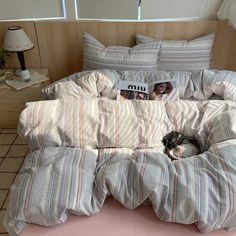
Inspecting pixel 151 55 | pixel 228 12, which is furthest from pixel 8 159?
pixel 228 12

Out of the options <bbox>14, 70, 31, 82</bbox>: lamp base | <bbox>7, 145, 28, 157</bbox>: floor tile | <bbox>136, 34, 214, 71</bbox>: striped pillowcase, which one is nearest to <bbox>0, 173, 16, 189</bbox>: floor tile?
<bbox>7, 145, 28, 157</bbox>: floor tile

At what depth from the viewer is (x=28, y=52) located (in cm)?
213

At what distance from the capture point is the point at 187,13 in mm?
2025

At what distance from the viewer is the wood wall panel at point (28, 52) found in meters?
2.01

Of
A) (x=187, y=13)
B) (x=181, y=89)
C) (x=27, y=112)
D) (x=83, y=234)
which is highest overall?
(x=187, y=13)

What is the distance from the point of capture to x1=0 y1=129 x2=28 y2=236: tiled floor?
5.29ft

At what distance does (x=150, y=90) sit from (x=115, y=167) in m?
0.80

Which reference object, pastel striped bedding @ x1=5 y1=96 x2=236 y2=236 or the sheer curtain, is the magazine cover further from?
the sheer curtain

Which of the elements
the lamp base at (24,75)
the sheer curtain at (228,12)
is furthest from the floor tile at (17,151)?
the sheer curtain at (228,12)

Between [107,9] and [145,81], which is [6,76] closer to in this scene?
[107,9]

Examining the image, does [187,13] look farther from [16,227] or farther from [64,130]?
[16,227]

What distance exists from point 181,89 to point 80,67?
942 millimetres

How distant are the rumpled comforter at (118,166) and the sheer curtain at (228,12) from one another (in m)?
0.90

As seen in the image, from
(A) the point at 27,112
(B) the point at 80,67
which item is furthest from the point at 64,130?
(B) the point at 80,67
